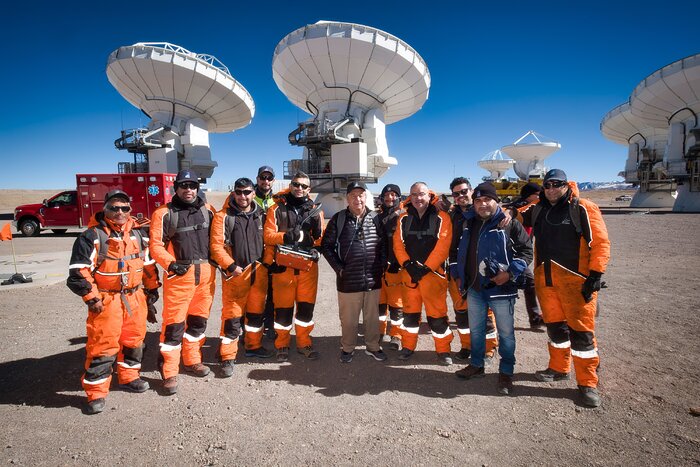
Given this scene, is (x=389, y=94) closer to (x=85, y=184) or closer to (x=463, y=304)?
(x=85, y=184)

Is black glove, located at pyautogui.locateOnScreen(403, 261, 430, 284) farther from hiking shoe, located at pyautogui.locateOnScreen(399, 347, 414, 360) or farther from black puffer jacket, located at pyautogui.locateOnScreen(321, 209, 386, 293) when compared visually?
hiking shoe, located at pyautogui.locateOnScreen(399, 347, 414, 360)

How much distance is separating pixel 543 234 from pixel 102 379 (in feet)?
14.0

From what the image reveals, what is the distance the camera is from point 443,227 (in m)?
3.80

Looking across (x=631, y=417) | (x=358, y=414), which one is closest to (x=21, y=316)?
(x=358, y=414)

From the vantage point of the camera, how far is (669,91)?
76.9 feet

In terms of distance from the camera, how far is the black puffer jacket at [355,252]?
12.6 ft

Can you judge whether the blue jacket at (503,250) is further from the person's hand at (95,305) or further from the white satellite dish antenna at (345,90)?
the white satellite dish antenna at (345,90)

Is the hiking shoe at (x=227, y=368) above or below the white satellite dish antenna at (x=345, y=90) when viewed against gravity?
below

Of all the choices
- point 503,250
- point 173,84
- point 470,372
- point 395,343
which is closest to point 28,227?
point 173,84

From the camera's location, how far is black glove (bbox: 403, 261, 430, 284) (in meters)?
3.73

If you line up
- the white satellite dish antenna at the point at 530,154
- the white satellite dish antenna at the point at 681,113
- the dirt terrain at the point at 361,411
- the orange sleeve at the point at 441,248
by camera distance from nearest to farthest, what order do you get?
the dirt terrain at the point at 361,411
the orange sleeve at the point at 441,248
the white satellite dish antenna at the point at 681,113
the white satellite dish antenna at the point at 530,154

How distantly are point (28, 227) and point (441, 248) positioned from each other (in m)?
19.7

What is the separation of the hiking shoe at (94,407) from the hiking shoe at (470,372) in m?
3.34

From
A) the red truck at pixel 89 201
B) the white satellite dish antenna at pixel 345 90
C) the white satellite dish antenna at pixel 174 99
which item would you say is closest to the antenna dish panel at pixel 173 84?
the white satellite dish antenna at pixel 174 99
